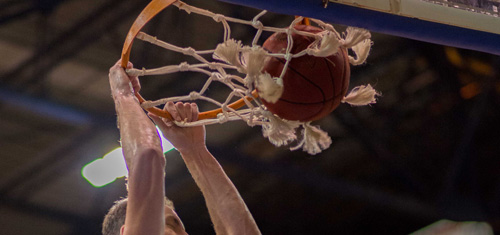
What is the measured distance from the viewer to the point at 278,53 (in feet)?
5.87

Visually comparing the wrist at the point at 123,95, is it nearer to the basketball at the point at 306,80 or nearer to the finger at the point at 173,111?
the finger at the point at 173,111

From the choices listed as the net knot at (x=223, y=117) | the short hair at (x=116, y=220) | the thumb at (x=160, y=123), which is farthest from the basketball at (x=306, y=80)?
the short hair at (x=116, y=220)

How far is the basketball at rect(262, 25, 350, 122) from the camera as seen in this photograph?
69.6 inches

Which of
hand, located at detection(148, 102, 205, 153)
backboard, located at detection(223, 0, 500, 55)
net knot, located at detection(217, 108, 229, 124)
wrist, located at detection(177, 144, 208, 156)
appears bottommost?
backboard, located at detection(223, 0, 500, 55)

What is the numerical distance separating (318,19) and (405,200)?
4346mm

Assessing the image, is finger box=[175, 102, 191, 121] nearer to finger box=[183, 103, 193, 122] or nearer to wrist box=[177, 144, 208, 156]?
finger box=[183, 103, 193, 122]

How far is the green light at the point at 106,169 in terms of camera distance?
4707mm

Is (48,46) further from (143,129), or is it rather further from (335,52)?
(335,52)

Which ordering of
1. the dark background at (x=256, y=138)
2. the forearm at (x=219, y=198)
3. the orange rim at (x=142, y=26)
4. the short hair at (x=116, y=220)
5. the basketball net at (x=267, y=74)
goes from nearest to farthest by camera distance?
the basketball net at (x=267, y=74)
the orange rim at (x=142, y=26)
the forearm at (x=219, y=198)
the short hair at (x=116, y=220)
the dark background at (x=256, y=138)

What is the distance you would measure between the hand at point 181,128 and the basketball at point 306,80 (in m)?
0.50

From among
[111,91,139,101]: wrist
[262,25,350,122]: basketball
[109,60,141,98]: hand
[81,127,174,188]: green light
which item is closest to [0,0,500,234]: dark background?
[81,127,174,188]: green light

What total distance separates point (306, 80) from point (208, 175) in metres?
0.69

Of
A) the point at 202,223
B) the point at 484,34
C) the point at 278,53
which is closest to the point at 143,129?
the point at 278,53

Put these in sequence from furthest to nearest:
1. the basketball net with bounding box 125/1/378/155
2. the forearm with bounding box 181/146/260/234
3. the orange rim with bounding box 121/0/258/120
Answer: the forearm with bounding box 181/146/260/234 → the orange rim with bounding box 121/0/258/120 → the basketball net with bounding box 125/1/378/155
